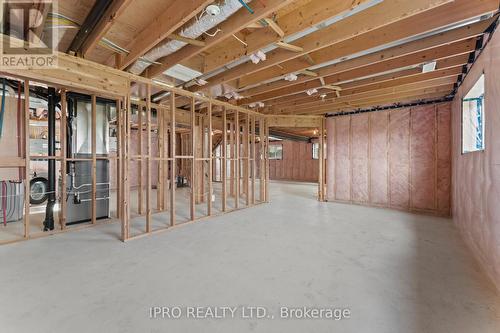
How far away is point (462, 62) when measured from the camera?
9.74ft

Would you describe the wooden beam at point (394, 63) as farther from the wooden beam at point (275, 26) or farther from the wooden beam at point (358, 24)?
the wooden beam at point (275, 26)

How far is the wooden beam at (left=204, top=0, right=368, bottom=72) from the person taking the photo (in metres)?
2.01

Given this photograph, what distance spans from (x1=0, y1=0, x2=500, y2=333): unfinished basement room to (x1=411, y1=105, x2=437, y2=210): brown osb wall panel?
0.03 m

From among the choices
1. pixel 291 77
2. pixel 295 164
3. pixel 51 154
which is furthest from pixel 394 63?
pixel 295 164

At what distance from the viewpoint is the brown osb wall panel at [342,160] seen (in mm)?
6020

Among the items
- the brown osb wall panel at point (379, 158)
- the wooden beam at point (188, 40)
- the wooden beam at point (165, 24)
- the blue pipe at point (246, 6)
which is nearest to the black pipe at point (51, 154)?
the wooden beam at point (165, 24)

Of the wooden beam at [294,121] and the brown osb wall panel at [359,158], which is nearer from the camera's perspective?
the brown osb wall panel at [359,158]

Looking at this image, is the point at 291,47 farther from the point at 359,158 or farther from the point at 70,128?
the point at 359,158

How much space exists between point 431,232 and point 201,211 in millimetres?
4315

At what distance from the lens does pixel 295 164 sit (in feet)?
41.1

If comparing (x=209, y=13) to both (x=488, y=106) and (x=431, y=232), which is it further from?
(x=431, y=232)

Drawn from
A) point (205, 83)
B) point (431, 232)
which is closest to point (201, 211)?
point (205, 83)

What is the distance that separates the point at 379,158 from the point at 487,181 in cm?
323

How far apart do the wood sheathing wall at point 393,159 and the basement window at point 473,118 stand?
1.26 metres
